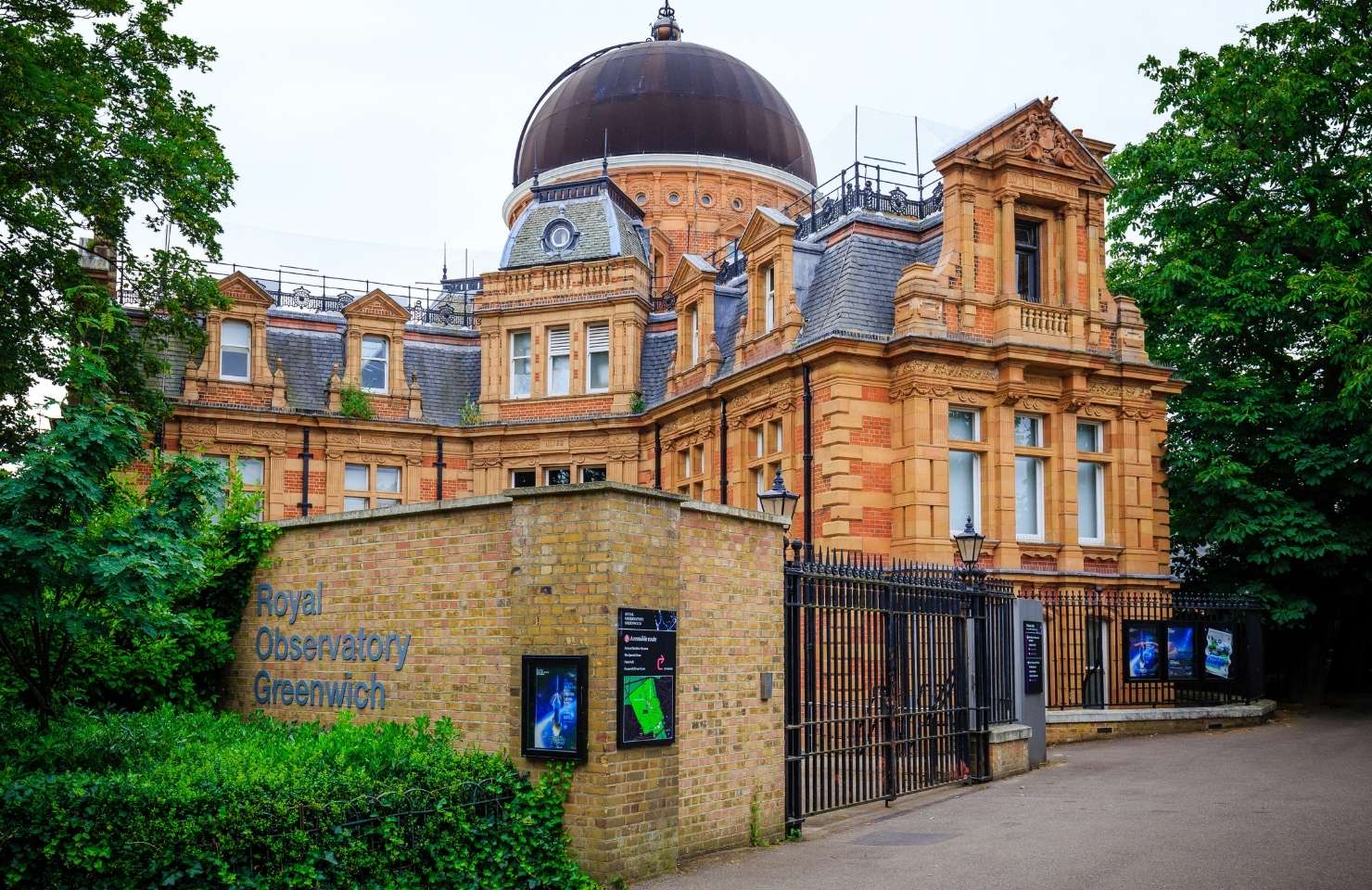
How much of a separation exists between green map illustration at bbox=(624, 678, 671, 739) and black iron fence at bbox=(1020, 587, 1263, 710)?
1369 centimetres

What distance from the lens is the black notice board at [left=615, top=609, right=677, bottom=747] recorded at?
11.0 meters

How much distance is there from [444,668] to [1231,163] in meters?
23.5

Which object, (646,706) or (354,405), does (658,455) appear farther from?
(646,706)

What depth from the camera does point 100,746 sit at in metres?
10.7

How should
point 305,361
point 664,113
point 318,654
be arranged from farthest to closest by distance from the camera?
point 664,113 < point 305,361 < point 318,654

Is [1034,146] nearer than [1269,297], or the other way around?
[1034,146]

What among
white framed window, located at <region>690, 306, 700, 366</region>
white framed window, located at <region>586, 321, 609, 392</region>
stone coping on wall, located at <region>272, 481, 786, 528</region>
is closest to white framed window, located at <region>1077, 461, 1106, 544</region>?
white framed window, located at <region>690, 306, 700, 366</region>

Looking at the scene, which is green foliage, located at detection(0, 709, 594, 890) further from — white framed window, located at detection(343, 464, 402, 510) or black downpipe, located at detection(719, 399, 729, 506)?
white framed window, located at detection(343, 464, 402, 510)

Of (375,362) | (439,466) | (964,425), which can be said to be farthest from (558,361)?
(964,425)

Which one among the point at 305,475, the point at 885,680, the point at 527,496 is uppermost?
the point at 305,475

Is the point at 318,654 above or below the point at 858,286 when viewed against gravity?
below

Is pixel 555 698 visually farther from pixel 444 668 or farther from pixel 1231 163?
pixel 1231 163

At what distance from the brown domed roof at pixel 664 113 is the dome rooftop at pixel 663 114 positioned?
1.2 inches

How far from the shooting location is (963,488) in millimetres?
25828
